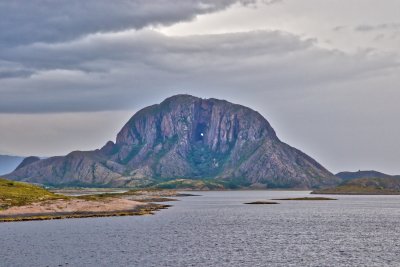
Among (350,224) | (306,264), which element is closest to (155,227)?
(350,224)

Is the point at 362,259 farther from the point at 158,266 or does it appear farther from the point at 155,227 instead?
the point at 155,227

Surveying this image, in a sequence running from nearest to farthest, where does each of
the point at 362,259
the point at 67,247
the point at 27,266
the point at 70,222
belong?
the point at 27,266 → the point at 362,259 → the point at 67,247 → the point at 70,222

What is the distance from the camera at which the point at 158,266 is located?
A: 301 feet

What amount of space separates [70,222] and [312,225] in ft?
256

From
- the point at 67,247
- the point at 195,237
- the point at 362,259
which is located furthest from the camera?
the point at 195,237

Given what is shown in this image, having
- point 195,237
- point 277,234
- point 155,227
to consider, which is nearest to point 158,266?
point 195,237

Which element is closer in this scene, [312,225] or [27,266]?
[27,266]

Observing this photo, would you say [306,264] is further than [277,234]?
No

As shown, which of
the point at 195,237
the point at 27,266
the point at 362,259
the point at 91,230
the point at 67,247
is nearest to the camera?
the point at 27,266

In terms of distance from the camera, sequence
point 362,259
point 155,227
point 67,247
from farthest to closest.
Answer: point 155,227 → point 67,247 → point 362,259

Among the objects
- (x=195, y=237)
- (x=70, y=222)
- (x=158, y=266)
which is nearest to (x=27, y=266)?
(x=158, y=266)

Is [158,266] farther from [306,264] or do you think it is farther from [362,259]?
[362,259]

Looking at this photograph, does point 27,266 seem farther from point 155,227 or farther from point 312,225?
point 312,225

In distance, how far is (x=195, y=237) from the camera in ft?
459
